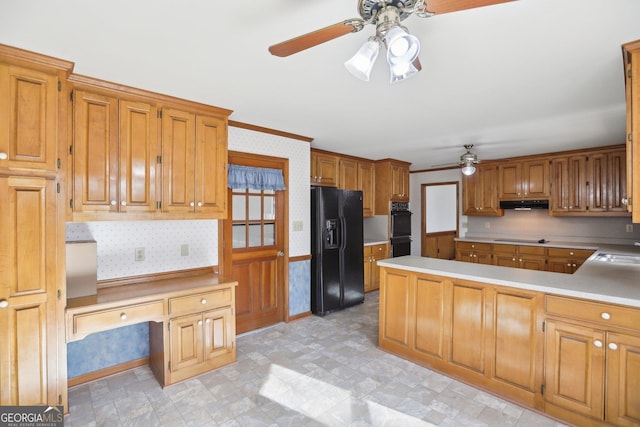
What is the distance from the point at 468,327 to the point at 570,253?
3.25 metres

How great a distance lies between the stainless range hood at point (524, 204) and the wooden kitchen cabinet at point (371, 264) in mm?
2187

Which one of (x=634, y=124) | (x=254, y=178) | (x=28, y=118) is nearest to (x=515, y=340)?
(x=634, y=124)

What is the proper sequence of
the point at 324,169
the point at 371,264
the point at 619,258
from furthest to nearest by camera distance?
the point at 371,264 → the point at 324,169 → the point at 619,258

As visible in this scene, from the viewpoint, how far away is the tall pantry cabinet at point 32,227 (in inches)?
72.5

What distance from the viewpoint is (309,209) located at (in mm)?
4129

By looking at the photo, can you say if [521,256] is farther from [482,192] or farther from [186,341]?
[186,341]

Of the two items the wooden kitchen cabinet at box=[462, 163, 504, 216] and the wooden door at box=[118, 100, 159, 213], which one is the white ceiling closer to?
the wooden door at box=[118, 100, 159, 213]

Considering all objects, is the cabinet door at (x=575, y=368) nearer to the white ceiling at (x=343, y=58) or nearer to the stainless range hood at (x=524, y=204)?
the white ceiling at (x=343, y=58)

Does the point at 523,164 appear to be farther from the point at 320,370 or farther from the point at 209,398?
the point at 209,398

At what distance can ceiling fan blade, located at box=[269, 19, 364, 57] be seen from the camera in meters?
1.15

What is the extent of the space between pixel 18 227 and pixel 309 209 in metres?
2.81

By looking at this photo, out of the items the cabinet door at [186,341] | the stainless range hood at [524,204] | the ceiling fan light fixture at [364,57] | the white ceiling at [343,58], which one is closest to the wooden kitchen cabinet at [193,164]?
the white ceiling at [343,58]

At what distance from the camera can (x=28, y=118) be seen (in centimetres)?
190

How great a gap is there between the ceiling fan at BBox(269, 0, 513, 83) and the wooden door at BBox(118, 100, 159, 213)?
66.2 inches
